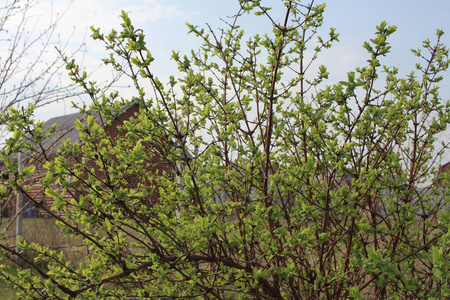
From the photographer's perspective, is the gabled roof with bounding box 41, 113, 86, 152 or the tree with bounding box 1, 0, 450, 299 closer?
the tree with bounding box 1, 0, 450, 299

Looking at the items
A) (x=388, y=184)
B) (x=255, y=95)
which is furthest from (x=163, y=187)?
(x=388, y=184)

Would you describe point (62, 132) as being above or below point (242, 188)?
above

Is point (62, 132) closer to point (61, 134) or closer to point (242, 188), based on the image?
point (61, 134)

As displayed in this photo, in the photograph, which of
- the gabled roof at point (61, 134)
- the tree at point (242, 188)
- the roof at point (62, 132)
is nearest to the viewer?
the tree at point (242, 188)

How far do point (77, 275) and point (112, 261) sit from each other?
195 mm

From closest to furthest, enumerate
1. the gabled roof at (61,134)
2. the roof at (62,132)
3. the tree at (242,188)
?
the tree at (242,188), the roof at (62,132), the gabled roof at (61,134)

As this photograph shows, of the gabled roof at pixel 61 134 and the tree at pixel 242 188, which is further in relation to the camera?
the gabled roof at pixel 61 134

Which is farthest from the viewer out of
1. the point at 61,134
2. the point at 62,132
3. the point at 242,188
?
the point at 62,132

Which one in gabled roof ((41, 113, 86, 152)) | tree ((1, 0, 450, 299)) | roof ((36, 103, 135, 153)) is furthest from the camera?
gabled roof ((41, 113, 86, 152))

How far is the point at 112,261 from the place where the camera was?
225 cm

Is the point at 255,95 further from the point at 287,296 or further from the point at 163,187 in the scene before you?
the point at 287,296

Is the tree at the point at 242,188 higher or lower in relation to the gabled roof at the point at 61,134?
lower

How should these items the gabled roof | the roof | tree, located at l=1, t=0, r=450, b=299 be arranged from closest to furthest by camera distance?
tree, located at l=1, t=0, r=450, b=299 < the roof < the gabled roof

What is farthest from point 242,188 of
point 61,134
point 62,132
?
point 62,132
